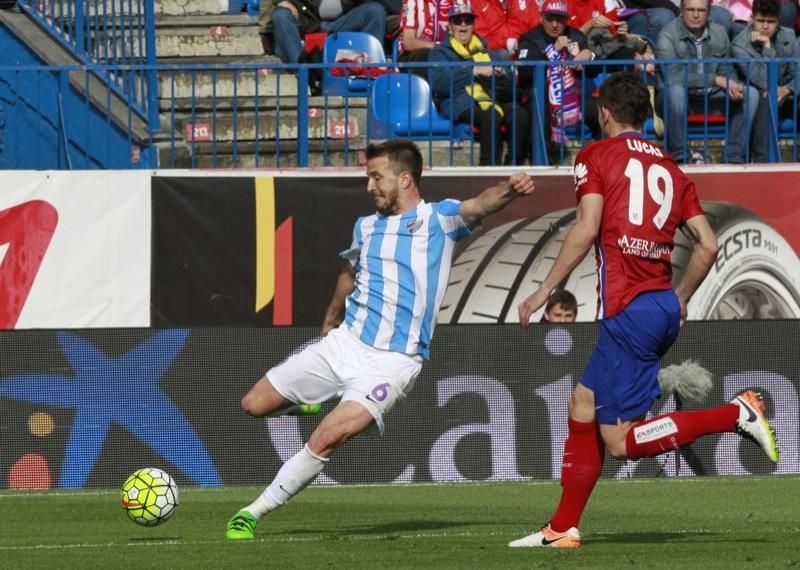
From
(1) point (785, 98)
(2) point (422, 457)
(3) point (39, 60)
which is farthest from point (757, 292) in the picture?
(3) point (39, 60)

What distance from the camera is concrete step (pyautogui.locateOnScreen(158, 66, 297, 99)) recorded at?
589 inches

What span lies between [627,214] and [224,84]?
8.34 metres

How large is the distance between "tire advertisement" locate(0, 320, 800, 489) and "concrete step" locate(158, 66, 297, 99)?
285 cm

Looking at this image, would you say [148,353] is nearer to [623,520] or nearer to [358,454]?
[358,454]

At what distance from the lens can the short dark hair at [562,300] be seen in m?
14.0

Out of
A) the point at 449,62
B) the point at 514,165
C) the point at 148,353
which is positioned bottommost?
the point at 148,353

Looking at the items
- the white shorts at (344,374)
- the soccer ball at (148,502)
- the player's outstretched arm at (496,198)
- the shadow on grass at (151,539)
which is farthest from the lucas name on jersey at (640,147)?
the shadow on grass at (151,539)

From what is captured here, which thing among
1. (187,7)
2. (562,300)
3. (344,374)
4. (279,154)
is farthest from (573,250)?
(187,7)

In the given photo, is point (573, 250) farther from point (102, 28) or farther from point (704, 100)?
point (102, 28)

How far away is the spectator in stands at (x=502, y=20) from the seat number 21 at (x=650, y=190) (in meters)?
8.98

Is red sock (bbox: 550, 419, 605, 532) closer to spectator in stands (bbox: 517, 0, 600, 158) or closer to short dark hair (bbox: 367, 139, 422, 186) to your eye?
short dark hair (bbox: 367, 139, 422, 186)

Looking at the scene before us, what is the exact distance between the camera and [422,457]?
1295 cm

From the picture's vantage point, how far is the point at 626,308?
25.0ft

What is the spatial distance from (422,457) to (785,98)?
4.74 metres
